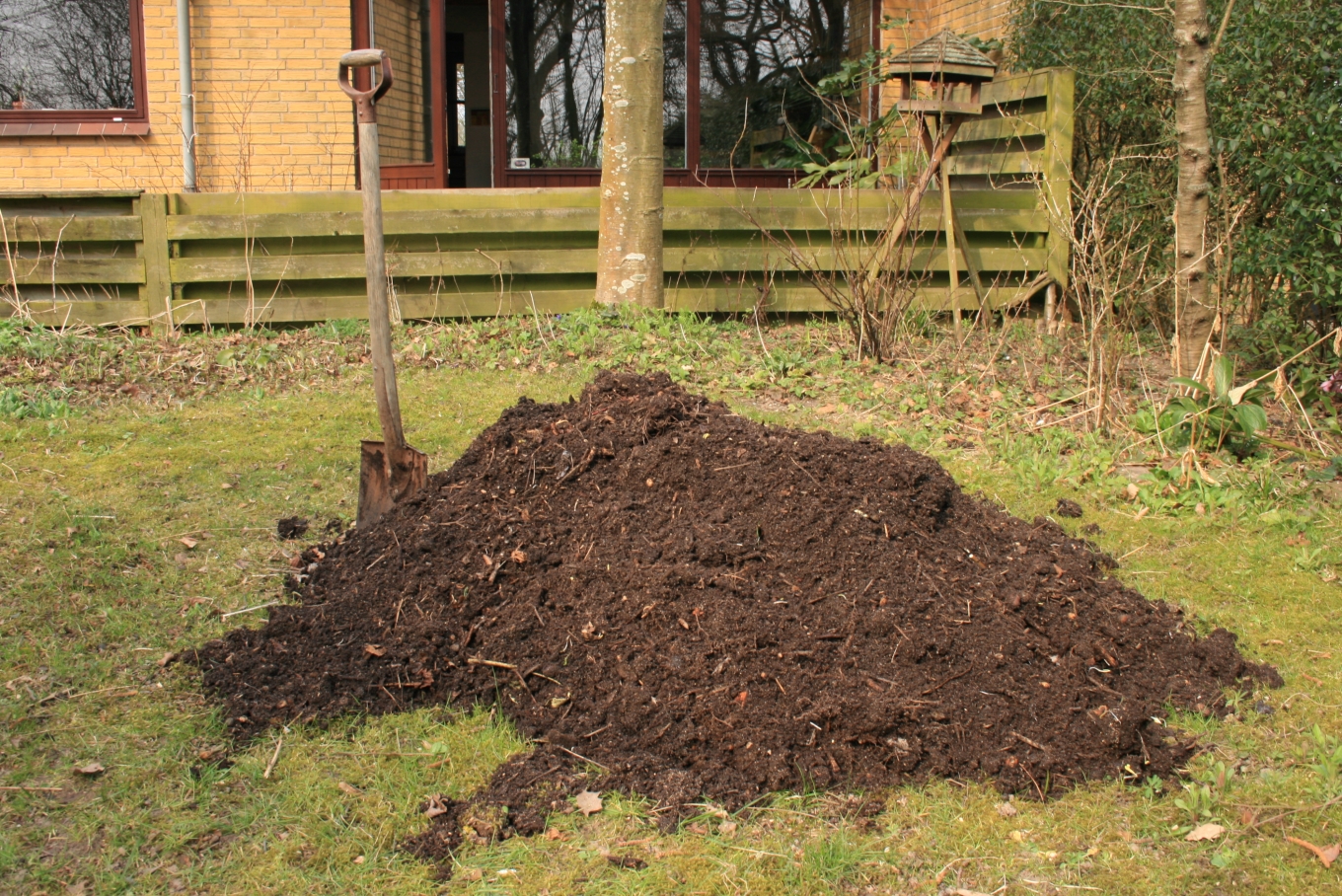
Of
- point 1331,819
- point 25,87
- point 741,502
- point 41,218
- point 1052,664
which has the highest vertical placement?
point 25,87

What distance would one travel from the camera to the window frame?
10719 millimetres

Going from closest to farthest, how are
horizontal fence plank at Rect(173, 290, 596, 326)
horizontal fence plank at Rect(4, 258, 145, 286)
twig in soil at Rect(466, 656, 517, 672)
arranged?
twig in soil at Rect(466, 656, 517, 672), horizontal fence plank at Rect(4, 258, 145, 286), horizontal fence plank at Rect(173, 290, 596, 326)

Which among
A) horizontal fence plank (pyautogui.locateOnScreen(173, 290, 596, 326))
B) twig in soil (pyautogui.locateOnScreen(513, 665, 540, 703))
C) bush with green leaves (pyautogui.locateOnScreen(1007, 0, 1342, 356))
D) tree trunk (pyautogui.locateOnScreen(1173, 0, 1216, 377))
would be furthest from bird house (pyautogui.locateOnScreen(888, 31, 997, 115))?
twig in soil (pyautogui.locateOnScreen(513, 665, 540, 703))

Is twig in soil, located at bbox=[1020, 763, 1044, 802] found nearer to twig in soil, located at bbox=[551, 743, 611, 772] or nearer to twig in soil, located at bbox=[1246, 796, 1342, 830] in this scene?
twig in soil, located at bbox=[1246, 796, 1342, 830]

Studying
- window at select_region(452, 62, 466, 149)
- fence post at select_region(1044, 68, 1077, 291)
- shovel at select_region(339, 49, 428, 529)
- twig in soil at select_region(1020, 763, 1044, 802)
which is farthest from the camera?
window at select_region(452, 62, 466, 149)

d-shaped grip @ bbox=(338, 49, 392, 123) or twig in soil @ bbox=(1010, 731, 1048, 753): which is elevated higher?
d-shaped grip @ bbox=(338, 49, 392, 123)

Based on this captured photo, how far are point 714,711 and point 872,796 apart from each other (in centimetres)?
49

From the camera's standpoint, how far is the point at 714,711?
3025mm

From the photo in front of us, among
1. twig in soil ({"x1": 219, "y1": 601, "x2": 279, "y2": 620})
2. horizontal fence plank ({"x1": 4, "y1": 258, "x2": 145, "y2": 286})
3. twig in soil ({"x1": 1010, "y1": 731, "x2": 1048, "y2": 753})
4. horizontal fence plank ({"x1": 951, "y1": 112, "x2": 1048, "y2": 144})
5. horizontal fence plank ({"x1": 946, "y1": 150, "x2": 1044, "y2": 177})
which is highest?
horizontal fence plank ({"x1": 951, "y1": 112, "x2": 1048, "y2": 144})

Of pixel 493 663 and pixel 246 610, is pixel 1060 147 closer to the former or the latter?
pixel 493 663

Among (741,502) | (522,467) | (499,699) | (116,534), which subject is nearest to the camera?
(499,699)

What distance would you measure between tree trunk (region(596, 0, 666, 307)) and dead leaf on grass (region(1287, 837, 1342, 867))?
575 centimetres

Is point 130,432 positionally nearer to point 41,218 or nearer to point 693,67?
point 41,218

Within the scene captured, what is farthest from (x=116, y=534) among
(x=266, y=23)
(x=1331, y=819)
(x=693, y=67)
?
(x=693, y=67)
